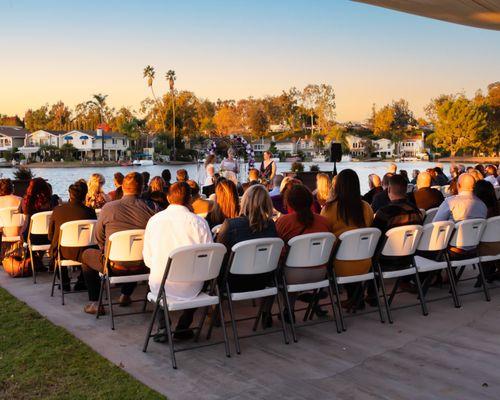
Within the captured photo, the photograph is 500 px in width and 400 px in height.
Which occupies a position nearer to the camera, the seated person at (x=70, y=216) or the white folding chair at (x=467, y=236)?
the white folding chair at (x=467, y=236)

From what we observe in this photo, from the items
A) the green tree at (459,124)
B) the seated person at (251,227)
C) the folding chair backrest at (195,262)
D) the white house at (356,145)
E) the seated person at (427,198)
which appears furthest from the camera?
the white house at (356,145)

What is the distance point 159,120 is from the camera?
99.9 m

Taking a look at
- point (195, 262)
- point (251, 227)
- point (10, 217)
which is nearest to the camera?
point (195, 262)

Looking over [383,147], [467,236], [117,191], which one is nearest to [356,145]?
[383,147]

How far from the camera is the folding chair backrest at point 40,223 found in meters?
6.28

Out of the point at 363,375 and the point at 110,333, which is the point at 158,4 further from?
the point at 363,375

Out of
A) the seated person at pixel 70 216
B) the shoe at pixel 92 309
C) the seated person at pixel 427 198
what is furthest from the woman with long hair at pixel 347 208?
the seated person at pixel 70 216

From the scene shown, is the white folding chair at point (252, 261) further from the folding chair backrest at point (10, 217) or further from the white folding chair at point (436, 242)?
the folding chair backrest at point (10, 217)

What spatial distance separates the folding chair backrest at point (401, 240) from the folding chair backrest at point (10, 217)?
4511 millimetres

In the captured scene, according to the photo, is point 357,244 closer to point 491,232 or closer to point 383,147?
point 491,232

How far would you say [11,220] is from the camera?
22.9 ft

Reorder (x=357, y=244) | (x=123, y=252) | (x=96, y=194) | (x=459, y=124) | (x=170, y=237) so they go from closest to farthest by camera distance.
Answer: (x=170, y=237) < (x=357, y=244) < (x=123, y=252) < (x=96, y=194) < (x=459, y=124)

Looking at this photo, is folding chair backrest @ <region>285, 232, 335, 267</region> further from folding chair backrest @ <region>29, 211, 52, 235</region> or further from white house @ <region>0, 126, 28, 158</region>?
white house @ <region>0, 126, 28, 158</region>

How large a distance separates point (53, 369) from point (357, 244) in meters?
2.45
